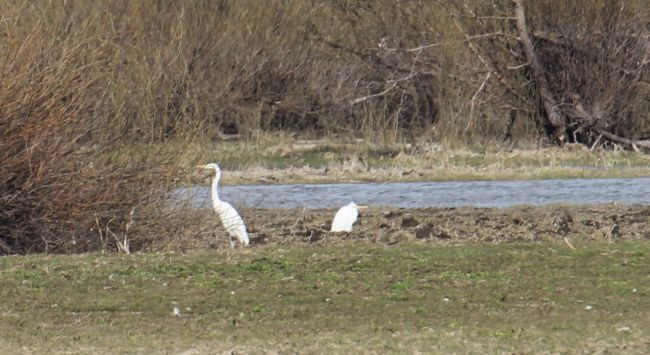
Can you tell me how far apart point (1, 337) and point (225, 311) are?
1.56 meters

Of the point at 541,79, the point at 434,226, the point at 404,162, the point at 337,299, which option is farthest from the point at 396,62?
the point at 337,299

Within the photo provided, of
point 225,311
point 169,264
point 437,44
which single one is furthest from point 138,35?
point 225,311

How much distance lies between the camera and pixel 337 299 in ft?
31.2

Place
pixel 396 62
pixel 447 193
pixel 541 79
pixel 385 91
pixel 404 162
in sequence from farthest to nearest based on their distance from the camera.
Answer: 1. pixel 396 62
2. pixel 385 91
3. pixel 541 79
4. pixel 404 162
5. pixel 447 193

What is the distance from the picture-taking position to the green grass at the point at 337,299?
8133 millimetres

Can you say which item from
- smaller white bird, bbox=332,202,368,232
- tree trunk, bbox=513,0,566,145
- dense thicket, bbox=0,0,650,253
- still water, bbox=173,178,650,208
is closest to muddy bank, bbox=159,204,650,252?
smaller white bird, bbox=332,202,368,232

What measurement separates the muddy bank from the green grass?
1814 mm

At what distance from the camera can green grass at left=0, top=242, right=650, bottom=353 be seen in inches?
320

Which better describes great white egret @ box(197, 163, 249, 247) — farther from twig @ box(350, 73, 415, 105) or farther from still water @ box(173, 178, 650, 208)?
twig @ box(350, 73, 415, 105)

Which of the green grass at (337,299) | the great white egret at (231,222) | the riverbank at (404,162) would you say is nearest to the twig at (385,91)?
the riverbank at (404,162)

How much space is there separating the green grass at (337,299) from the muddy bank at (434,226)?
1.81 m

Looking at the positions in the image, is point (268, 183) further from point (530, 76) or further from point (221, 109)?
point (530, 76)

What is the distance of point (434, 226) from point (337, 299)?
5.93 m

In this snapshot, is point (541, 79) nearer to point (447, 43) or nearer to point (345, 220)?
point (447, 43)
